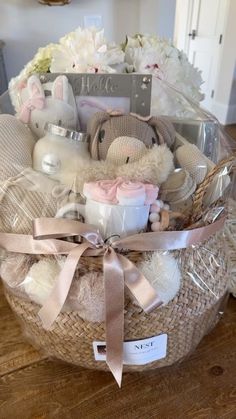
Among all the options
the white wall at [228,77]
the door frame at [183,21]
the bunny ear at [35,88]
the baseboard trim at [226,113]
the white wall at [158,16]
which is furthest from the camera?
the door frame at [183,21]

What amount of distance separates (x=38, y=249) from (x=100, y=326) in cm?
13

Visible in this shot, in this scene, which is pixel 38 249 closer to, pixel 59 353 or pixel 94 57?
pixel 59 353

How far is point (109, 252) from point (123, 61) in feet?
1.74

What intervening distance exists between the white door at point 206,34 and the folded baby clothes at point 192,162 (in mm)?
2680

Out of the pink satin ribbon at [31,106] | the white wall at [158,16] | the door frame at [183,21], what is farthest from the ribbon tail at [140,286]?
the door frame at [183,21]

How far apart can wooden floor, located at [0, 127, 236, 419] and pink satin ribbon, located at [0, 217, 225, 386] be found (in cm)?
12

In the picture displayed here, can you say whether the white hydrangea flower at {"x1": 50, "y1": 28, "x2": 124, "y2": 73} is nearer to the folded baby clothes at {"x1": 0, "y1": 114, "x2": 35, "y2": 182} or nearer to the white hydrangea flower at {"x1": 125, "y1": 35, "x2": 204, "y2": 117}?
the white hydrangea flower at {"x1": 125, "y1": 35, "x2": 204, "y2": 117}

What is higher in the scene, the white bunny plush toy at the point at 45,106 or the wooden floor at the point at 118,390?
the white bunny plush toy at the point at 45,106

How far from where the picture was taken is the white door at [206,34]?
2971mm

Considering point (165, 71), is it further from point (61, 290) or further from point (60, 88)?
point (61, 290)

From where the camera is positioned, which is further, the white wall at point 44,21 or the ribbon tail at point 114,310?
the white wall at point 44,21

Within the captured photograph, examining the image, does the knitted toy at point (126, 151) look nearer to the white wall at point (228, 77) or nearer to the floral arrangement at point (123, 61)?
the floral arrangement at point (123, 61)

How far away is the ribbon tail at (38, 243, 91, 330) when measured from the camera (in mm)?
389

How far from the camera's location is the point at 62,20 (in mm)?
1678
